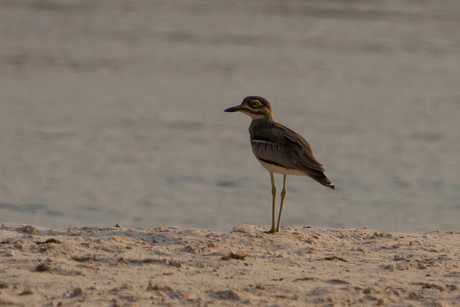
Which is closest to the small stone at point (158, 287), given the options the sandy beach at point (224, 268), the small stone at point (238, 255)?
the sandy beach at point (224, 268)

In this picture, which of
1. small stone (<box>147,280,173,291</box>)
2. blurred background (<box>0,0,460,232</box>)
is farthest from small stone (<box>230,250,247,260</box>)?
blurred background (<box>0,0,460,232</box>)

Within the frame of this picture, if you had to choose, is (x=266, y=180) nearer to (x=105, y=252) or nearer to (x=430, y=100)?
(x=105, y=252)

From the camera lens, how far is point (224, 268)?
6.09 metres

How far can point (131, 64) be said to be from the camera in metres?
20.6

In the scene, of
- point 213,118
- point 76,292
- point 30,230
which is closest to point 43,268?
point 76,292

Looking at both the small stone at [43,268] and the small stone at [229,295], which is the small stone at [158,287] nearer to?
the small stone at [229,295]

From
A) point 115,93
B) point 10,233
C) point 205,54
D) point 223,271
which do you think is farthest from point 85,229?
point 205,54

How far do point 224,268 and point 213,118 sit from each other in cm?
948

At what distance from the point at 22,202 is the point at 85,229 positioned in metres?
3.42

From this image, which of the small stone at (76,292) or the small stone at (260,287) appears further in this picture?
the small stone at (260,287)

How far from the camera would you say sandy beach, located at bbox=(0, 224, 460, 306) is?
532 centimetres

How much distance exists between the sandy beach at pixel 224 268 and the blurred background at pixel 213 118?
8.49 feet

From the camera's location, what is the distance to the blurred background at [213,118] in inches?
423

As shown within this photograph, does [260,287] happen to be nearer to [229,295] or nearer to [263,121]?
[229,295]
